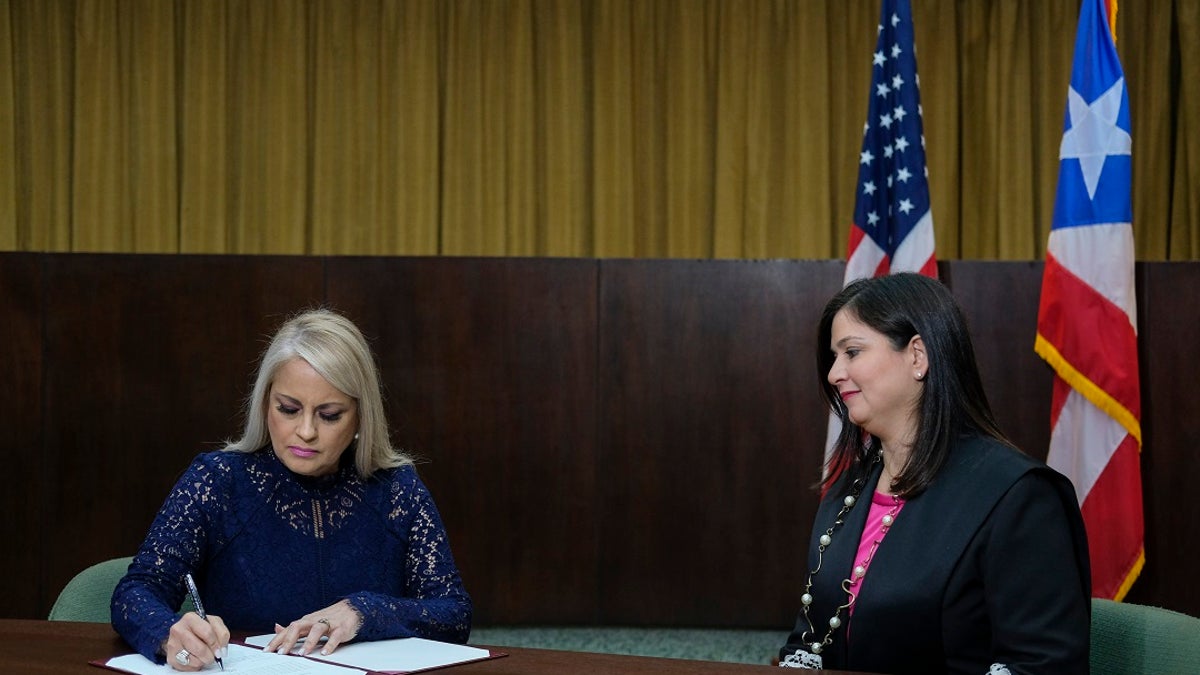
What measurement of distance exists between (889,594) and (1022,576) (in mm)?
230

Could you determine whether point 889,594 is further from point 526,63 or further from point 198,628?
point 526,63

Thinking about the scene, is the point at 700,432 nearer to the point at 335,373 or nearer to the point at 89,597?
the point at 335,373

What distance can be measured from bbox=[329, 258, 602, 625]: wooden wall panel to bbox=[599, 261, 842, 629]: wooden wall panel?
0.13 m

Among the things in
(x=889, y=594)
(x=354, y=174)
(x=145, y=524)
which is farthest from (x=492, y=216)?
(x=889, y=594)

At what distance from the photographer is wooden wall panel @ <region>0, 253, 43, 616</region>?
5.34 m

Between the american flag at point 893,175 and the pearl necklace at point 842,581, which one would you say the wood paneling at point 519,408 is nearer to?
the american flag at point 893,175

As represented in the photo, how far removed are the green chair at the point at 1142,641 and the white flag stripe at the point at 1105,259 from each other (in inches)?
99.9

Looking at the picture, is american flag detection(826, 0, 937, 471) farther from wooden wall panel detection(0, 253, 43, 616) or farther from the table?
wooden wall panel detection(0, 253, 43, 616)

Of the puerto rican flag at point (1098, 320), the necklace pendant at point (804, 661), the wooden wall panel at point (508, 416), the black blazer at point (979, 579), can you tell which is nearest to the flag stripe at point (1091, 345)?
the puerto rican flag at point (1098, 320)

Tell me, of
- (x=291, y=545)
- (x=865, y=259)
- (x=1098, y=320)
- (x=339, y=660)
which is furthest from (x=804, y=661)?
(x=865, y=259)

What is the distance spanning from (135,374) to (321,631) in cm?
373

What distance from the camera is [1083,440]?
14.6 feet

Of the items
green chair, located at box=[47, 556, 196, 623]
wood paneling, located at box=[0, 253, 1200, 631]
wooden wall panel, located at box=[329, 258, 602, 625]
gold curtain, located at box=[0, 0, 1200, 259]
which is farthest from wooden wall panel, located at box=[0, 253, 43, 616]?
green chair, located at box=[47, 556, 196, 623]

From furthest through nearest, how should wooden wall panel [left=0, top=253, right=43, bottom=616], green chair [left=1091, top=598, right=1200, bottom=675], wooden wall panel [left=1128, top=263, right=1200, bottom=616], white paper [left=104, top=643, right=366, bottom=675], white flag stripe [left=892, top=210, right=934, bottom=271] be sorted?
1. wooden wall panel [left=0, top=253, right=43, bottom=616]
2. wooden wall panel [left=1128, top=263, right=1200, bottom=616]
3. white flag stripe [left=892, top=210, right=934, bottom=271]
4. green chair [left=1091, top=598, right=1200, bottom=675]
5. white paper [left=104, top=643, right=366, bottom=675]
